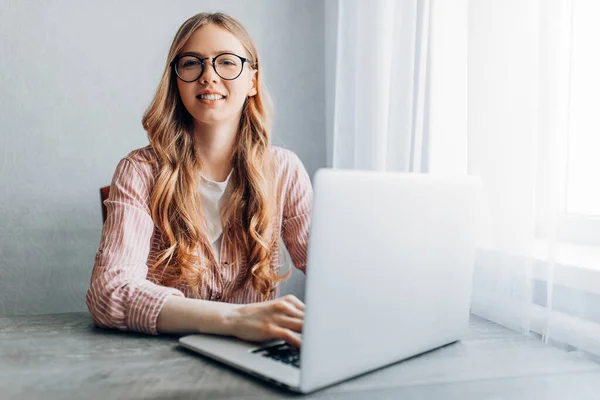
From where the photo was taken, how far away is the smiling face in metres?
1.26

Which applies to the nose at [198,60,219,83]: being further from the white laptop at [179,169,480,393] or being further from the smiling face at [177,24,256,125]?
the white laptop at [179,169,480,393]

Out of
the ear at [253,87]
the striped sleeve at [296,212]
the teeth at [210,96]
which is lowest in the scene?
the striped sleeve at [296,212]

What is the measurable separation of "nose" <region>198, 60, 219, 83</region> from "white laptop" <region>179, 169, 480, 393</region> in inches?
Answer: 24.5

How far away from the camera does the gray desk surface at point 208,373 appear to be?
0.68 meters

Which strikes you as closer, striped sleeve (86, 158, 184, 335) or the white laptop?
the white laptop

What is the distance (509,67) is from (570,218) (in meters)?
0.34

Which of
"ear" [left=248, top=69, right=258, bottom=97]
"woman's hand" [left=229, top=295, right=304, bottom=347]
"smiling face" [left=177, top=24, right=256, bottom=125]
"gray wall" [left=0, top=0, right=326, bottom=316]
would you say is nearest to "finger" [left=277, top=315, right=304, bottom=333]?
"woman's hand" [left=229, top=295, right=304, bottom=347]

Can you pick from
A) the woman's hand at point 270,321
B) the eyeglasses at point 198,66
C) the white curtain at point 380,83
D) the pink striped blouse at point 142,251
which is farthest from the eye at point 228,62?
the woman's hand at point 270,321

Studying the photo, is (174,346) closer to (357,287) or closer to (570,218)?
(357,287)

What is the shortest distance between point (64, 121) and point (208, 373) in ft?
5.15

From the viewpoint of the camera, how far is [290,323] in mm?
822

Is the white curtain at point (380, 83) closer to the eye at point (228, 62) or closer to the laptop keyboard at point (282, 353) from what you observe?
the eye at point (228, 62)

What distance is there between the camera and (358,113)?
187 centimetres

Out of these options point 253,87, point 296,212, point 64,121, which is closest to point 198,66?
point 253,87
